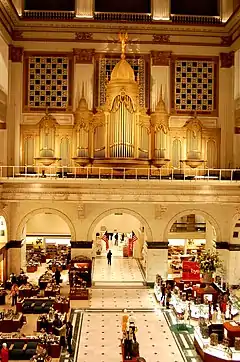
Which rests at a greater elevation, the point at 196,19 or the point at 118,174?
the point at 196,19

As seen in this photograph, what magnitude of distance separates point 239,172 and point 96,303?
9.46 meters

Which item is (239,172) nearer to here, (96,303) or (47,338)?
(96,303)

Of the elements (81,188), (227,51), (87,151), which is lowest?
(81,188)

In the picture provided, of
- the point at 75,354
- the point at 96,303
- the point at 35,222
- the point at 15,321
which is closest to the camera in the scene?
the point at 75,354

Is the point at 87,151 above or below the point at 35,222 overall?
above

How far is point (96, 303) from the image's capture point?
81.6ft

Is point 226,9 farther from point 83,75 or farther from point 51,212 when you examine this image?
point 51,212

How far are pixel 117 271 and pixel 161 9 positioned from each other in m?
14.3

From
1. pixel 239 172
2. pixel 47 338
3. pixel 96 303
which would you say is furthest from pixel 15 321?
pixel 239 172

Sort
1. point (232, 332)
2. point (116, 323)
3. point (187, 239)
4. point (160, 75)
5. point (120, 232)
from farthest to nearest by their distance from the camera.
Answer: point (120, 232) → point (187, 239) → point (160, 75) → point (116, 323) → point (232, 332)

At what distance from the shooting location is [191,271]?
29.2 metres

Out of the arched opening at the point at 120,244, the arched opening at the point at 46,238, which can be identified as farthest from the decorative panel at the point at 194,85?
the arched opening at the point at 46,238

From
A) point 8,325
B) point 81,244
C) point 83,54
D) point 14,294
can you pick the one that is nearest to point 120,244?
point 81,244

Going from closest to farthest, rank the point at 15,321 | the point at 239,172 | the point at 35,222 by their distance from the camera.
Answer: the point at 15,321 < the point at 239,172 < the point at 35,222
